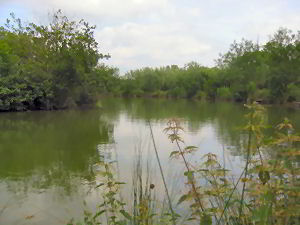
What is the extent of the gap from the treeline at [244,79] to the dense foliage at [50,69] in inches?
424

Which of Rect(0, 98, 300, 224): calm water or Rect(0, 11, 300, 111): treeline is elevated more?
Rect(0, 11, 300, 111): treeline

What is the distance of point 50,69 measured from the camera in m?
21.9

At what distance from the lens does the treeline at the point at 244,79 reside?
31188 mm

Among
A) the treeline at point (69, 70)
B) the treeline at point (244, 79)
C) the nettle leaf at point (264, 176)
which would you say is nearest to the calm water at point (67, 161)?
the nettle leaf at point (264, 176)

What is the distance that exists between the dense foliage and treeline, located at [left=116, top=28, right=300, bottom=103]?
10.8m

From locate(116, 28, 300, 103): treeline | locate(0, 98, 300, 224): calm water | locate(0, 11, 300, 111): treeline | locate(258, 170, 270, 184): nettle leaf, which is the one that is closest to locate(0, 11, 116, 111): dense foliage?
locate(0, 11, 300, 111): treeline

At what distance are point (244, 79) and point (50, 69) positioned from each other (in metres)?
22.7

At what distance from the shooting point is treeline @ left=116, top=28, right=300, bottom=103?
3119cm

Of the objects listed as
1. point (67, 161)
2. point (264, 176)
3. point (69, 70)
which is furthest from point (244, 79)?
point (264, 176)

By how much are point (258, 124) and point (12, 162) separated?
7.37m

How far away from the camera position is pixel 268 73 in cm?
3306

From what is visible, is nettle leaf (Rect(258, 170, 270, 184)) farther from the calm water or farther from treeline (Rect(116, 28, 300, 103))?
treeline (Rect(116, 28, 300, 103))

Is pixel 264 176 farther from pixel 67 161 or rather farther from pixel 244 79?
pixel 244 79

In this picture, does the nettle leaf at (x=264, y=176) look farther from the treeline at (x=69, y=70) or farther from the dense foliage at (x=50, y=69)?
the dense foliage at (x=50, y=69)
